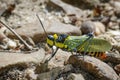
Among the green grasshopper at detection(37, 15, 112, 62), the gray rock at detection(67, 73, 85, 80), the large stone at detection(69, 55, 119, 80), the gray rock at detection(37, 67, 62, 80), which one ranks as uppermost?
the green grasshopper at detection(37, 15, 112, 62)

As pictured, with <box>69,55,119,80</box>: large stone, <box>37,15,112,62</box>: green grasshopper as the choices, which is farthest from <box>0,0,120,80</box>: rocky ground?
<box>37,15,112,62</box>: green grasshopper

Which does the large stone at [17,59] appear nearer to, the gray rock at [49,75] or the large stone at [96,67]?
the gray rock at [49,75]

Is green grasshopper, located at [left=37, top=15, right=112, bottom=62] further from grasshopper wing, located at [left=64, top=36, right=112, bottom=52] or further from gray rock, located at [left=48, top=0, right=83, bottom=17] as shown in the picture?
gray rock, located at [left=48, top=0, right=83, bottom=17]

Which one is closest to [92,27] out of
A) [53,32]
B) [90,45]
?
[53,32]

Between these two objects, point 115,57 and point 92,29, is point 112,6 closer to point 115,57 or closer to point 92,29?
point 92,29

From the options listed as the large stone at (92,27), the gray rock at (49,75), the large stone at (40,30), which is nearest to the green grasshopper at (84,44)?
the gray rock at (49,75)

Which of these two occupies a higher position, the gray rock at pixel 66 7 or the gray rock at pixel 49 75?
the gray rock at pixel 66 7

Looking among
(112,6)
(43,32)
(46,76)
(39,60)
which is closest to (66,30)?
(43,32)

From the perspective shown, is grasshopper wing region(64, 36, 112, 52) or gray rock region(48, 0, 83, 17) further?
gray rock region(48, 0, 83, 17)
